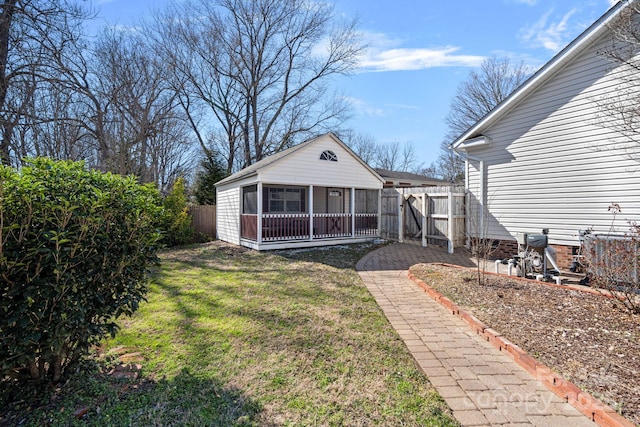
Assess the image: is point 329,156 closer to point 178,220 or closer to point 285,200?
point 285,200

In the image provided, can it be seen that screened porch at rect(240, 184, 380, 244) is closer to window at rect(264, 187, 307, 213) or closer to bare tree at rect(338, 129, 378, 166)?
window at rect(264, 187, 307, 213)

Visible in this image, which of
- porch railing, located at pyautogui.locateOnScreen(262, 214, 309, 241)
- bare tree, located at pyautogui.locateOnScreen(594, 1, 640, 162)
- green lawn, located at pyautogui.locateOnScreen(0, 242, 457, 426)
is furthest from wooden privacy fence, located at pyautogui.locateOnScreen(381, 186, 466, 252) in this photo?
green lawn, located at pyautogui.locateOnScreen(0, 242, 457, 426)

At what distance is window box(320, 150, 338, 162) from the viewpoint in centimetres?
1245

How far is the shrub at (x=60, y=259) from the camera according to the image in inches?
87.9

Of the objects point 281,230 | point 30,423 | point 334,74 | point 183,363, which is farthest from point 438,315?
point 334,74

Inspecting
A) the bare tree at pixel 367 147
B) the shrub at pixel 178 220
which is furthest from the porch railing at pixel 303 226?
the bare tree at pixel 367 147

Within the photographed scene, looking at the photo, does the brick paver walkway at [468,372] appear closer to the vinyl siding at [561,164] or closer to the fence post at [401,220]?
the vinyl siding at [561,164]

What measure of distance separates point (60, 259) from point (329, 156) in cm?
1089

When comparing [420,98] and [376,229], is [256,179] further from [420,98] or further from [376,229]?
[420,98]

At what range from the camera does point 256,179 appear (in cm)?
1127

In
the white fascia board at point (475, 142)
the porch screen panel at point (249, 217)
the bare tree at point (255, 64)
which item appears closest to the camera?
the white fascia board at point (475, 142)

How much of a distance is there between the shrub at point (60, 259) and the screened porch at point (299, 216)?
27.6 ft

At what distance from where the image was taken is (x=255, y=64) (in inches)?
987

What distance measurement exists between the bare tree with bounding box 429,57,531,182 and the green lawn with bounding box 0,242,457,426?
2272 cm
